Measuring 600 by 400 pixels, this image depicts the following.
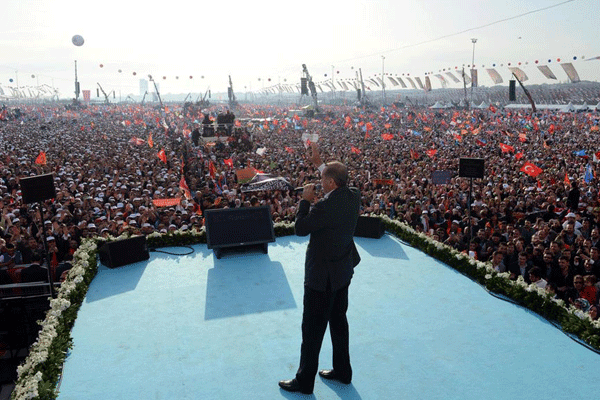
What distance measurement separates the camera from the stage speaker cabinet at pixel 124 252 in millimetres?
7895

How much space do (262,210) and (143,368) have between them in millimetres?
4119

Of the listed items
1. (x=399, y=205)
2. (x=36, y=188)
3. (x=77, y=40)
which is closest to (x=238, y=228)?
(x=36, y=188)

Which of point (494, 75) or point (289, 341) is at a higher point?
point (494, 75)

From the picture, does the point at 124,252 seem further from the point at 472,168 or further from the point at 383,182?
the point at 383,182

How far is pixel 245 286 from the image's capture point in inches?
274

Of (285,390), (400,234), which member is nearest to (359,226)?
(400,234)

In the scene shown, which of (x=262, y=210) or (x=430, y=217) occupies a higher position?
(x=262, y=210)

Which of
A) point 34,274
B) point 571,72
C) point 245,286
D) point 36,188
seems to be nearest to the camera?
point 245,286

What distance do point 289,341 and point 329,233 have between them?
1.93m

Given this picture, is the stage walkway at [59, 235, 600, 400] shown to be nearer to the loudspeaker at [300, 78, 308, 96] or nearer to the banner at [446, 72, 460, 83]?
the loudspeaker at [300, 78, 308, 96]

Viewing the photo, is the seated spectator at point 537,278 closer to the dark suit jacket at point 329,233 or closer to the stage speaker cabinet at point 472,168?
the stage speaker cabinet at point 472,168

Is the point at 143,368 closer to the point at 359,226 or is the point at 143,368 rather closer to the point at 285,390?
the point at 285,390

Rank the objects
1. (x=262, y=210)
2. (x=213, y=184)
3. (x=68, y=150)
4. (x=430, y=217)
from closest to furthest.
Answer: (x=262, y=210) < (x=430, y=217) < (x=213, y=184) < (x=68, y=150)

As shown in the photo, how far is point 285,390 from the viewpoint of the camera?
14.4ft
